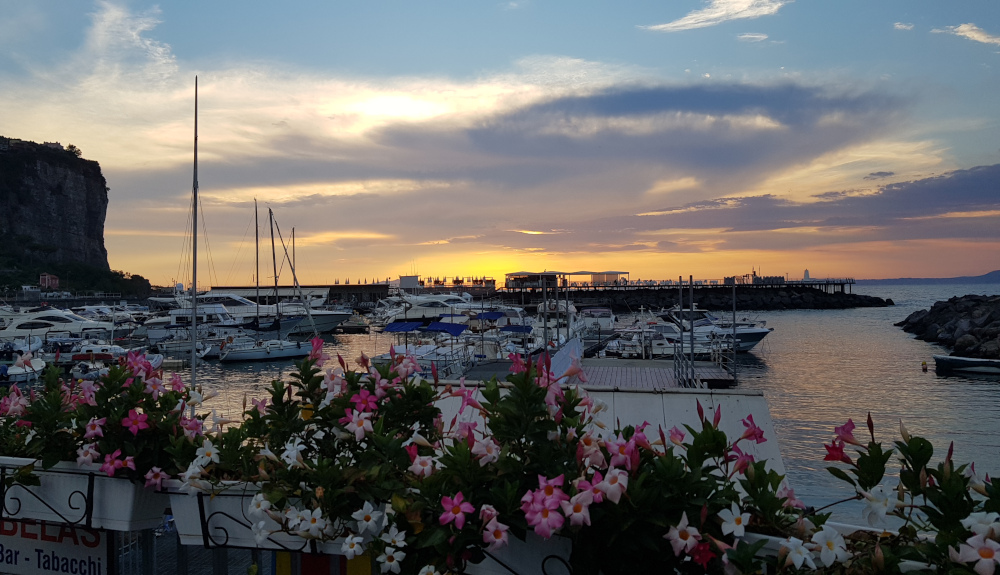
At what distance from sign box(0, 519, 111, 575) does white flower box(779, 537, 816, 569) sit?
322 centimetres

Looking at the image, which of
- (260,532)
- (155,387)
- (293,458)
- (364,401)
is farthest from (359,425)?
(155,387)

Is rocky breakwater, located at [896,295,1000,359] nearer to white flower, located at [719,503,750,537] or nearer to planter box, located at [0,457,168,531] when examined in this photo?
white flower, located at [719,503,750,537]

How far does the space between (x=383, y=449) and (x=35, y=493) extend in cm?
204

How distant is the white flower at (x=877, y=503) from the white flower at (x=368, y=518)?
1541 mm

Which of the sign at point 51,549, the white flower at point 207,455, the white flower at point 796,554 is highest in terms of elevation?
the white flower at point 796,554

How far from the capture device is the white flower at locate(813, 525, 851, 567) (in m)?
1.75

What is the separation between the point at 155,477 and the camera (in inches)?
120

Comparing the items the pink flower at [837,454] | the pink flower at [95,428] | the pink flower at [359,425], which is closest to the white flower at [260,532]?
the pink flower at [359,425]

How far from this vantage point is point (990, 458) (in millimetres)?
18469

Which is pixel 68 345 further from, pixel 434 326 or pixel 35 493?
pixel 35 493

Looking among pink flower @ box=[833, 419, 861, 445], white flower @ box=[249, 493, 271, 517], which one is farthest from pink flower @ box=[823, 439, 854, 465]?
white flower @ box=[249, 493, 271, 517]

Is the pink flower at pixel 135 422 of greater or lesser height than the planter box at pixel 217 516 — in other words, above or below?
above

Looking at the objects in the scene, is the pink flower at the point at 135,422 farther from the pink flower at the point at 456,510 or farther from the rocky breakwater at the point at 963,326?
the rocky breakwater at the point at 963,326

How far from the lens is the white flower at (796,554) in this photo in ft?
5.79
